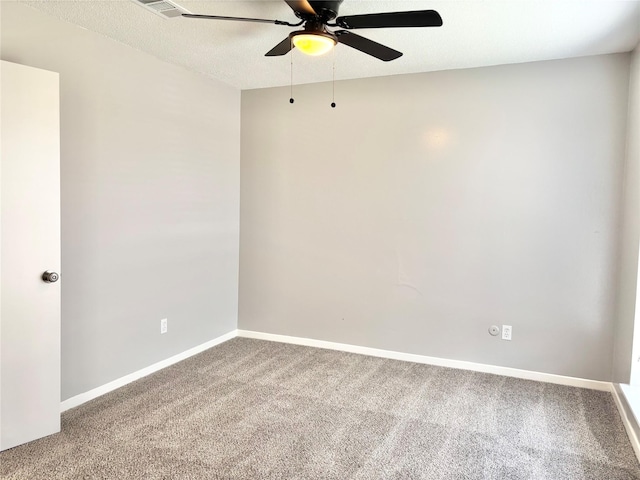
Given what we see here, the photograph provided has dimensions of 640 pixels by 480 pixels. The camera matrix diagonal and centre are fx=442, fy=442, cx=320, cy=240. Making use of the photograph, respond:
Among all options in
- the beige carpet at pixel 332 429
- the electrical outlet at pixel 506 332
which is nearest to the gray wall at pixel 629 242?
the beige carpet at pixel 332 429

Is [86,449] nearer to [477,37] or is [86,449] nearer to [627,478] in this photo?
[627,478]

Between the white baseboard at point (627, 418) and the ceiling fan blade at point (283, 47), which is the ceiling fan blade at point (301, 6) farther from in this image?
the white baseboard at point (627, 418)

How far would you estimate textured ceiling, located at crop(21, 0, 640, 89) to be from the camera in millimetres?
2479

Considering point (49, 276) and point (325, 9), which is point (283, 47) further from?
point (49, 276)

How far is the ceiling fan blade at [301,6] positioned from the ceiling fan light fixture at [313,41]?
9 cm

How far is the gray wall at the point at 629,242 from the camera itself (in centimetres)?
283

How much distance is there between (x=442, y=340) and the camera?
378 centimetres

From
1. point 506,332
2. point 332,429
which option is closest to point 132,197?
point 332,429

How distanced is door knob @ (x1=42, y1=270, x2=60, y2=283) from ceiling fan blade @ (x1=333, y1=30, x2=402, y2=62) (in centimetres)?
202

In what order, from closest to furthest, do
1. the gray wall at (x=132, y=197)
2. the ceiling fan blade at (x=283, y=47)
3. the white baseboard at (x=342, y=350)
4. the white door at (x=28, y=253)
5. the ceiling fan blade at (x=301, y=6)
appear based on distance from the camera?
the ceiling fan blade at (x=301, y=6) < the white door at (x=28, y=253) < the ceiling fan blade at (x=283, y=47) < the gray wall at (x=132, y=197) < the white baseboard at (x=342, y=350)

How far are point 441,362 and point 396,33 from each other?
2.61 meters

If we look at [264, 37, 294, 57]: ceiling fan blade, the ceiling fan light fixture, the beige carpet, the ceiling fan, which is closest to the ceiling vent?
the ceiling fan

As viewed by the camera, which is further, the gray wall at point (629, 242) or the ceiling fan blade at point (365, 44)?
the gray wall at point (629, 242)

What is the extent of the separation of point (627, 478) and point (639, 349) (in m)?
0.88
